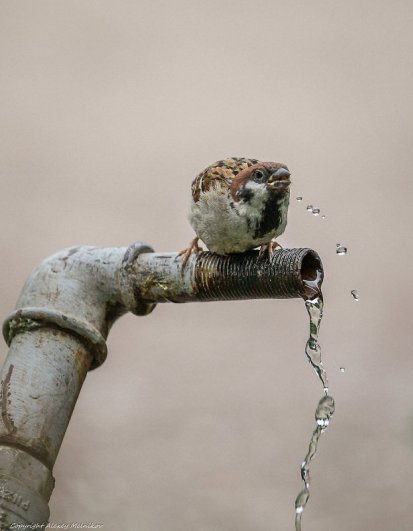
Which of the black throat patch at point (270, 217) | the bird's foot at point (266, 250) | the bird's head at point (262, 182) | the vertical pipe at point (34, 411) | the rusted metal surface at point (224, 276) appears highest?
the bird's head at point (262, 182)

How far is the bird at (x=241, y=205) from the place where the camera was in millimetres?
1295

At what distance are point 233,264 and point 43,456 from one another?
54 cm

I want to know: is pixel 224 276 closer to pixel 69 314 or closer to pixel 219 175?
pixel 219 175

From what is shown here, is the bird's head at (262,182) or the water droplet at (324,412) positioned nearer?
the bird's head at (262,182)

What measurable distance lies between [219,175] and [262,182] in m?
0.11

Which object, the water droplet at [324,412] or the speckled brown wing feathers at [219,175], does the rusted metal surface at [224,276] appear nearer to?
the speckled brown wing feathers at [219,175]

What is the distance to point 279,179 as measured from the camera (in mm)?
1285

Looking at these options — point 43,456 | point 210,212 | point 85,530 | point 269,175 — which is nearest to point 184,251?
point 210,212

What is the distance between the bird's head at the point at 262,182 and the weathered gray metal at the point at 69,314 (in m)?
0.14

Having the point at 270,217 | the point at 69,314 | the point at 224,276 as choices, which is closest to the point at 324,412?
the point at 224,276

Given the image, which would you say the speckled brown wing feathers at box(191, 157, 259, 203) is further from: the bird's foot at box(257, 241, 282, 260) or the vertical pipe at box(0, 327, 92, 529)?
the vertical pipe at box(0, 327, 92, 529)

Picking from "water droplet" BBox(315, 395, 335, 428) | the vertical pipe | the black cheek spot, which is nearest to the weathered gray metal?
the vertical pipe

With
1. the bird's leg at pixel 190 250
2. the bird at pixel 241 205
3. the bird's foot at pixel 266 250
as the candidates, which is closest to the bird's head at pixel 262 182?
the bird at pixel 241 205

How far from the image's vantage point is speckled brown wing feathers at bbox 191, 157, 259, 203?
4.46 ft
